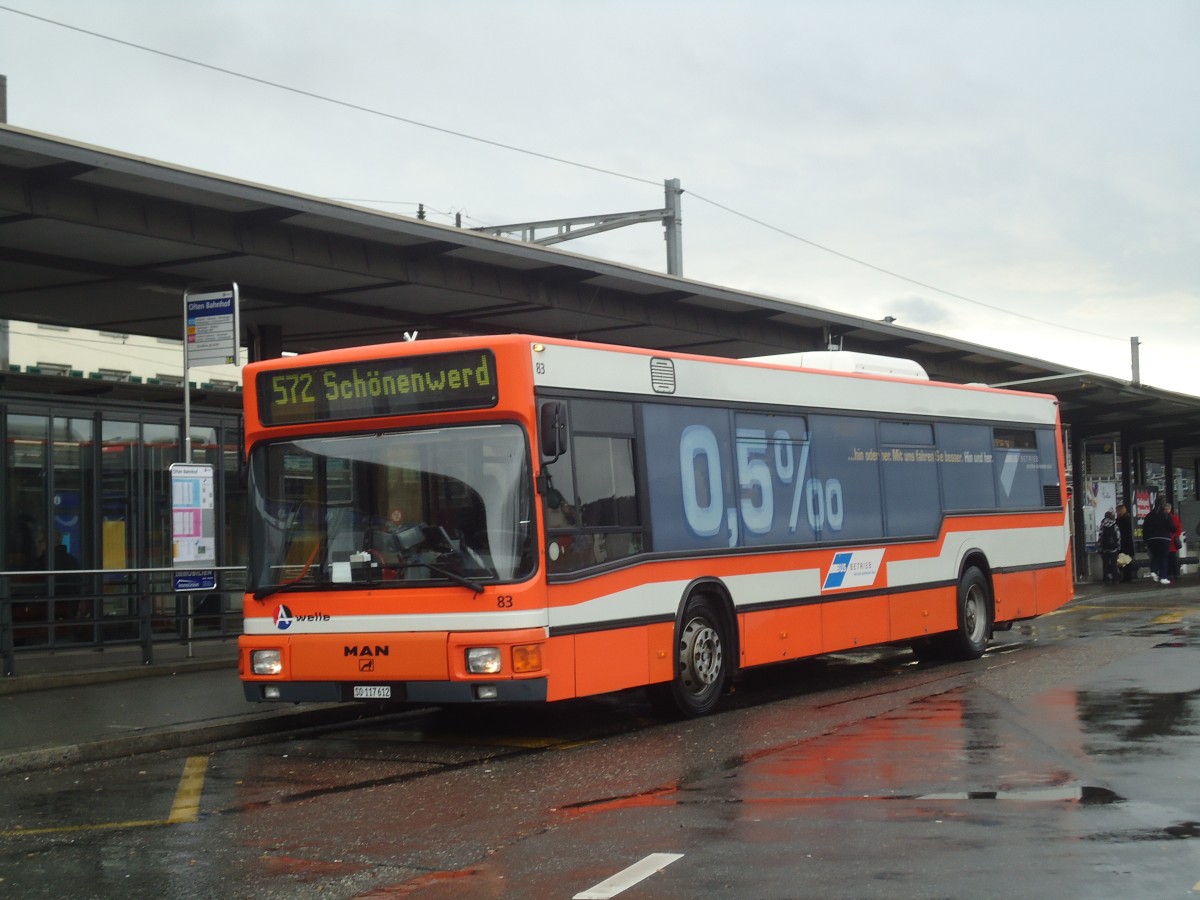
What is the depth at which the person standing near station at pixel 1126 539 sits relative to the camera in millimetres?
36075

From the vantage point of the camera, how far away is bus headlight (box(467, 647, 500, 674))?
10492 millimetres

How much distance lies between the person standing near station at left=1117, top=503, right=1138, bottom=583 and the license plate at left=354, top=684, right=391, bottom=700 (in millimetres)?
28330

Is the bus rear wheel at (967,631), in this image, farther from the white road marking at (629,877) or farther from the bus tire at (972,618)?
the white road marking at (629,877)

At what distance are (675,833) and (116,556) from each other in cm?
1278

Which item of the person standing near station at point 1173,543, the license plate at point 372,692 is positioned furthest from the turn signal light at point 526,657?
the person standing near station at point 1173,543

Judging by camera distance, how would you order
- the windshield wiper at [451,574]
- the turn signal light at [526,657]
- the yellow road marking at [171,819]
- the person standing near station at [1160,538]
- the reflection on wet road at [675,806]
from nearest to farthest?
the reflection on wet road at [675,806] < the yellow road marking at [171,819] < the turn signal light at [526,657] < the windshield wiper at [451,574] < the person standing near station at [1160,538]

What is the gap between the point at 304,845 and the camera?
7520 millimetres

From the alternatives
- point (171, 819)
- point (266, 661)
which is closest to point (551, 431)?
point (266, 661)

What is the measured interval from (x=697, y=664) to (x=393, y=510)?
2984 millimetres

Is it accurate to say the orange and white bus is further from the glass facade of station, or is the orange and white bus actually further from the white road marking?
the glass facade of station

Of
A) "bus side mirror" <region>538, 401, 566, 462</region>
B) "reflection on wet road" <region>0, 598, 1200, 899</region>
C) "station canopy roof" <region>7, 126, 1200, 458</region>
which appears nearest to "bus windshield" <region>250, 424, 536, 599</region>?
"bus side mirror" <region>538, 401, 566, 462</region>

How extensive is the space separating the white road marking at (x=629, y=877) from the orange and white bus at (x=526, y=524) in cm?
377

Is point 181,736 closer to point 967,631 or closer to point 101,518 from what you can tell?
point 101,518

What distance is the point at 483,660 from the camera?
34.6 feet
